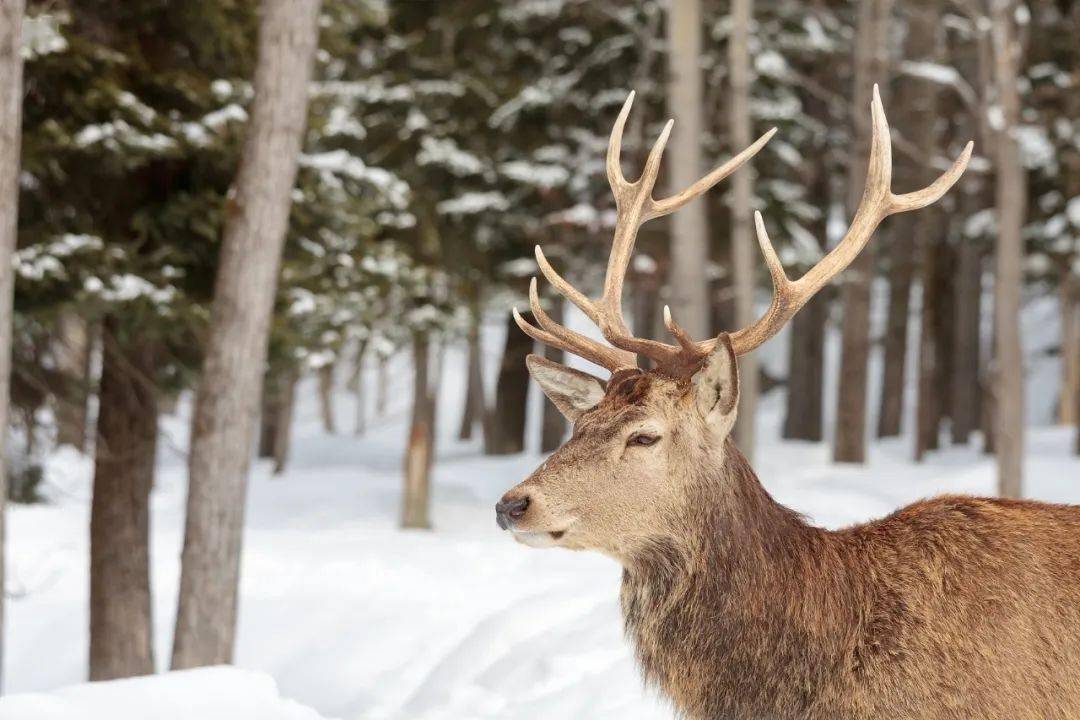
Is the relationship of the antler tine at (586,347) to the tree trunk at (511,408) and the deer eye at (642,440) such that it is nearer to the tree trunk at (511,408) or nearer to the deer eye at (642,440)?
the deer eye at (642,440)

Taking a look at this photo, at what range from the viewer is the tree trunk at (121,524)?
916cm

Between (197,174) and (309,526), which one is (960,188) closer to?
(309,526)

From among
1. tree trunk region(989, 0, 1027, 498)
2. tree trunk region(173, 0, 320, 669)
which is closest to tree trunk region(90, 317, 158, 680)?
tree trunk region(173, 0, 320, 669)

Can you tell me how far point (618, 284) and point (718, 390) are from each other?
2.88 ft

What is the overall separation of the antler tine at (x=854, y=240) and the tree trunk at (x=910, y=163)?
13.9 metres

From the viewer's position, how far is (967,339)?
Answer: 80.3ft

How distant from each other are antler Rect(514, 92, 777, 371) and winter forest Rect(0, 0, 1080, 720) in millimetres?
328

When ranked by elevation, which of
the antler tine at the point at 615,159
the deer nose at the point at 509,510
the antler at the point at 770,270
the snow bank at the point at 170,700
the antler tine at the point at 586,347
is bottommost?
the snow bank at the point at 170,700

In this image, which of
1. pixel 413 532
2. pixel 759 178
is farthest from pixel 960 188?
pixel 413 532

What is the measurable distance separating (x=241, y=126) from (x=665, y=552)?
540 cm

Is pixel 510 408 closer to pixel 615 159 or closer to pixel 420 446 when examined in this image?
pixel 420 446

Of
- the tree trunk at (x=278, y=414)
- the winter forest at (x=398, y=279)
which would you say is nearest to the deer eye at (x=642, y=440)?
the winter forest at (x=398, y=279)

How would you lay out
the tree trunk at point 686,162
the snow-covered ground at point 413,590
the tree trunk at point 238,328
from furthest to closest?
the tree trunk at point 686,162 < the tree trunk at point 238,328 < the snow-covered ground at point 413,590

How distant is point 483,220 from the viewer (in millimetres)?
15633
